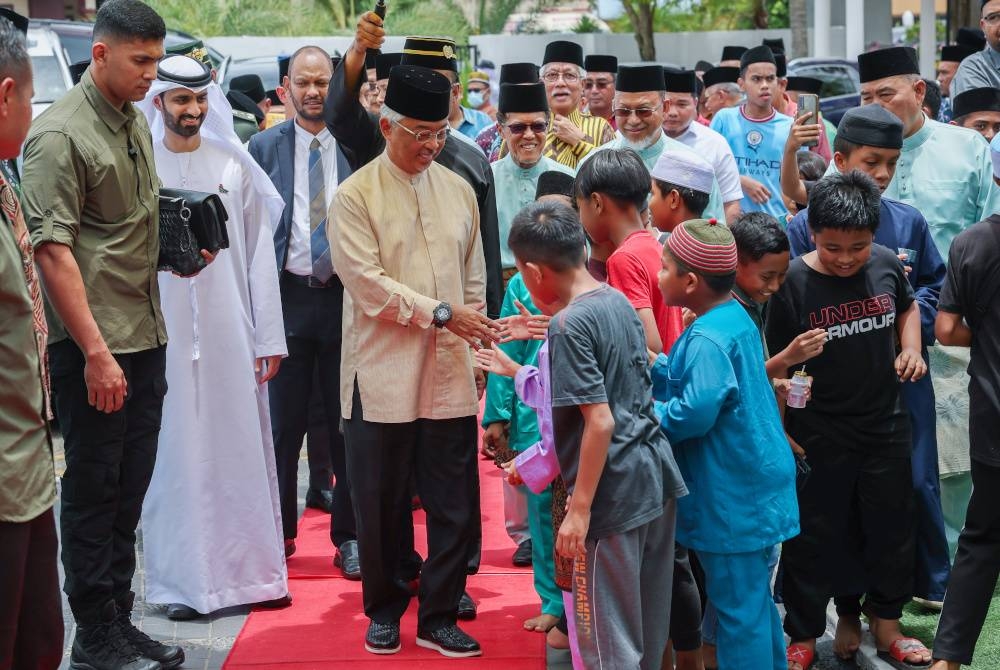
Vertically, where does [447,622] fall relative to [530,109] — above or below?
below

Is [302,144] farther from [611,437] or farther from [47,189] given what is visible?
→ [611,437]

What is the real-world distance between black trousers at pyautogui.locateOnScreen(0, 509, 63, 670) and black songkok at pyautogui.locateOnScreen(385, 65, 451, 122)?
1.94 m

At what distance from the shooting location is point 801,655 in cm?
467

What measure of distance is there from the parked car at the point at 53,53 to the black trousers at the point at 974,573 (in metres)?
7.27

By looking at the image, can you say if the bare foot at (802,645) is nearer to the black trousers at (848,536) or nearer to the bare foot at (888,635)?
the black trousers at (848,536)

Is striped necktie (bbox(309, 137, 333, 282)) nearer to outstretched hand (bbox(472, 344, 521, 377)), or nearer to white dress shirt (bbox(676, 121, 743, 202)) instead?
outstretched hand (bbox(472, 344, 521, 377))

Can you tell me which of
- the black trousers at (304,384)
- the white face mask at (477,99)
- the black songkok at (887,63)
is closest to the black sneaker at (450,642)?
the black trousers at (304,384)

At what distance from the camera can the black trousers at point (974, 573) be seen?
4289 millimetres

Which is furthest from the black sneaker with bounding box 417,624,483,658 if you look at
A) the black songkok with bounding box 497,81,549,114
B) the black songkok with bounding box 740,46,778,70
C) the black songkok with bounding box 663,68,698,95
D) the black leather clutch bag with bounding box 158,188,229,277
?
the black songkok with bounding box 740,46,778,70

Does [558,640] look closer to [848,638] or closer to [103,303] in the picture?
[848,638]

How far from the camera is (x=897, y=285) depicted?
180 inches

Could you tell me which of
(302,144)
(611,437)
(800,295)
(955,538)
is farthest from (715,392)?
(302,144)

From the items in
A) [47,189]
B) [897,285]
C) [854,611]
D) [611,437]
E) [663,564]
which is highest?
[47,189]

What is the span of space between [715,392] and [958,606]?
123 centimetres
